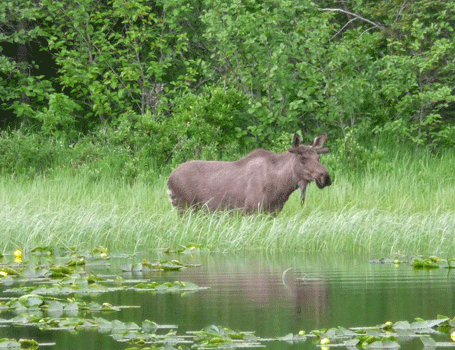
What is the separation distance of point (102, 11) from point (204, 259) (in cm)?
1251

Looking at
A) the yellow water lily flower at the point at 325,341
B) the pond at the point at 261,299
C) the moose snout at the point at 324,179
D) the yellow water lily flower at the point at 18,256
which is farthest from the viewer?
the moose snout at the point at 324,179

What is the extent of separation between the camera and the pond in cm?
531

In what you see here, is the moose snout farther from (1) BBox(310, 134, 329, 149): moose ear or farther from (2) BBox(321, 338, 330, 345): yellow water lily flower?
(2) BBox(321, 338, 330, 345): yellow water lily flower

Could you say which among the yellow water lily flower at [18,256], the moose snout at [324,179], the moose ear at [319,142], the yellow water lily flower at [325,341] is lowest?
the yellow water lily flower at [325,341]

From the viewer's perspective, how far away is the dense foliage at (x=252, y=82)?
1733cm

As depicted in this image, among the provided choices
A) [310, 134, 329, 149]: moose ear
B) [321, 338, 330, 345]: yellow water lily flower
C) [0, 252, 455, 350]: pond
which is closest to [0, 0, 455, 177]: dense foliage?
[310, 134, 329, 149]: moose ear

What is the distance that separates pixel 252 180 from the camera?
12586 millimetres

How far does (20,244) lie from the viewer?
11.0 metres

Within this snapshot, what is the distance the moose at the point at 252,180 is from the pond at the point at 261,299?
9.69 feet

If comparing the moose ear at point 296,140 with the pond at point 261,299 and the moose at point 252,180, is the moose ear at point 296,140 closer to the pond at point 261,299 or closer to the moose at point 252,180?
the moose at point 252,180

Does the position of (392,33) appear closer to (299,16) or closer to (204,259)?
(299,16)

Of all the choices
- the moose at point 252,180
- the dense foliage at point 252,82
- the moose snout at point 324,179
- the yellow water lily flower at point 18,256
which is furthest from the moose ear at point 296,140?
the yellow water lily flower at point 18,256

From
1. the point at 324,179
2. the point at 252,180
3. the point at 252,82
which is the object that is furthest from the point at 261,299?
the point at 252,82

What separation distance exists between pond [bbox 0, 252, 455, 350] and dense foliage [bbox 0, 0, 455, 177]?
8.06m
